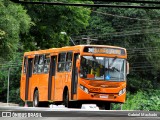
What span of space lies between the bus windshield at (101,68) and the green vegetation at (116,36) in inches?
524

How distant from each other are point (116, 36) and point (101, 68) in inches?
1357

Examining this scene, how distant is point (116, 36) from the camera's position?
6066 cm

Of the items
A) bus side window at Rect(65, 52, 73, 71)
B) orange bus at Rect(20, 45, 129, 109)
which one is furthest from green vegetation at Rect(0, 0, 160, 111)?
bus side window at Rect(65, 52, 73, 71)

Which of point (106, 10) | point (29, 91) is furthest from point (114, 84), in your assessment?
point (106, 10)

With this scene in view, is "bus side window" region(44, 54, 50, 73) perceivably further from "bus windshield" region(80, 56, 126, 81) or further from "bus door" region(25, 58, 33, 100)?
"bus windshield" region(80, 56, 126, 81)

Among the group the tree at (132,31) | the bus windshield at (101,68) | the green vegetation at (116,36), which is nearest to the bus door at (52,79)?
the bus windshield at (101,68)

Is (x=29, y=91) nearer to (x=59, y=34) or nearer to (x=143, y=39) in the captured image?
(x=59, y=34)

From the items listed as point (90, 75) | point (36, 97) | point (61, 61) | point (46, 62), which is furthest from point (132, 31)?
point (90, 75)

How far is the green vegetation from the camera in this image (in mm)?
41062

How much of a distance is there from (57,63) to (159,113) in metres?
23.4

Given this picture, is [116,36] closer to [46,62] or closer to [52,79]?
[46,62]

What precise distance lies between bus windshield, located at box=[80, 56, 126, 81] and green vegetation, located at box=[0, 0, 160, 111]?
1331cm

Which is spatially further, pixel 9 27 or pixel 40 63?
pixel 9 27

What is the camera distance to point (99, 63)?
26.5m
